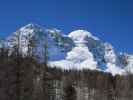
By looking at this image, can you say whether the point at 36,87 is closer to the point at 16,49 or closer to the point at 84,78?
the point at 16,49

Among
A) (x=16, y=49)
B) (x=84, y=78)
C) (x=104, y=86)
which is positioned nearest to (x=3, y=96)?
(x=16, y=49)

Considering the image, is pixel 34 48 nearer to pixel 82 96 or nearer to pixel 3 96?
pixel 3 96

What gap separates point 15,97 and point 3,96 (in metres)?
1.58

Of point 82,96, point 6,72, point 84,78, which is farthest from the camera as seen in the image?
point 84,78

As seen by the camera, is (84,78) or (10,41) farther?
(84,78)

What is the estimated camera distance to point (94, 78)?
129 metres

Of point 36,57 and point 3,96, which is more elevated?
point 36,57

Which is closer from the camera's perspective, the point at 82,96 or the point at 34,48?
the point at 34,48

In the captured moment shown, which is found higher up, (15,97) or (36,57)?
(36,57)

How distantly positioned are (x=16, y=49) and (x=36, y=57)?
2.14 m

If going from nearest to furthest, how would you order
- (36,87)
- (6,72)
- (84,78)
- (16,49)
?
(16,49), (6,72), (36,87), (84,78)

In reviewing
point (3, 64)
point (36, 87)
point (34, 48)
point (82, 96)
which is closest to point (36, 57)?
point (34, 48)

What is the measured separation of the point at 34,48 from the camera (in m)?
44.9

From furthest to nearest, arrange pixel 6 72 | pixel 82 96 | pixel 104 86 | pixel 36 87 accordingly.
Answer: pixel 104 86
pixel 82 96
pixel 36 87
pixel 6 72
